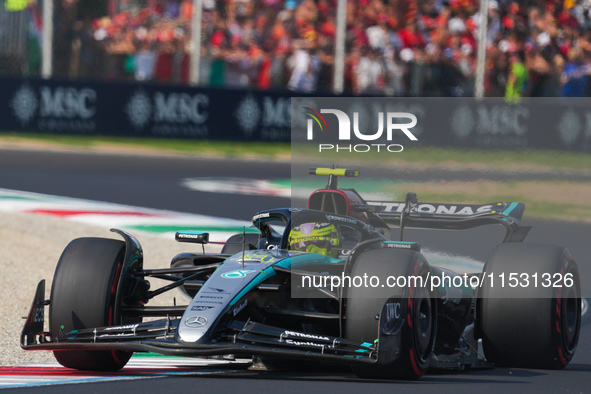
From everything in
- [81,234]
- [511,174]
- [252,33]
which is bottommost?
[81,234]

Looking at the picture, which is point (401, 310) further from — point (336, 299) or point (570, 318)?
point (570, 318)

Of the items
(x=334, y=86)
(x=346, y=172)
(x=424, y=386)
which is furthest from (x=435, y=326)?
(x=334, y=86)

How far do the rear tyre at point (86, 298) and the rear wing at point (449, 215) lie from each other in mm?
1576

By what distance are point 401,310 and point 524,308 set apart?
92cm

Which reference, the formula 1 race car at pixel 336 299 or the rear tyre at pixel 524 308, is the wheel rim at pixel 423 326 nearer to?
the formula 1 race car at pixel 336 299

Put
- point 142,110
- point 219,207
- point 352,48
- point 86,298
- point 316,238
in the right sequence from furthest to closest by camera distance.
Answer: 1. point 352,48
2. point 142,110
3. point 219,207
4. point 316,238
5. point 86,298

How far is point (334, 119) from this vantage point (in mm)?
6000

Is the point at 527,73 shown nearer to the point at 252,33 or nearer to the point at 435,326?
the point at 252,33

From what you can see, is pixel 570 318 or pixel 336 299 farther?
pixel 570 318

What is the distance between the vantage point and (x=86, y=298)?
5.32 metres

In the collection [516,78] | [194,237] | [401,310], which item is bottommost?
[401,310]

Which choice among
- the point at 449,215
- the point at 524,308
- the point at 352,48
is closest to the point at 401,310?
the point at 524,308

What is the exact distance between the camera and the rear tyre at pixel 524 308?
5.57m

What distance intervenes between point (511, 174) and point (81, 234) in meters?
5.24
